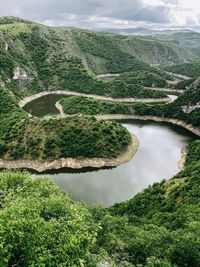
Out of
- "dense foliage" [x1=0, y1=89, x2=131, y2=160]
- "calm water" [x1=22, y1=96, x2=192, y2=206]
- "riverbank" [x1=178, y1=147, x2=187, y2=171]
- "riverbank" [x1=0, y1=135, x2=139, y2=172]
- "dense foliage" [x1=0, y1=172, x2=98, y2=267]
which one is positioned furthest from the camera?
"dense foliage" [x1=0, y1=89, x2=131, y2=160]

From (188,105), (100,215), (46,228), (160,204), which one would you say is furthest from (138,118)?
(46,228)

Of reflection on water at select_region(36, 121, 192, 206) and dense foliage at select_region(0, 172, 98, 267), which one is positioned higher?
dense foliage at select_region(0, 172, 98, 267)

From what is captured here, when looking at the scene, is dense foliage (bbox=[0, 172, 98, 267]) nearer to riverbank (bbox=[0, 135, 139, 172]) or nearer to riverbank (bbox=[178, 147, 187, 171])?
riverbank (bbox=[0, 135, 139, 172])

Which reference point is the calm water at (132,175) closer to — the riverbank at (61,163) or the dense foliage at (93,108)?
the riverbank at (61,163)

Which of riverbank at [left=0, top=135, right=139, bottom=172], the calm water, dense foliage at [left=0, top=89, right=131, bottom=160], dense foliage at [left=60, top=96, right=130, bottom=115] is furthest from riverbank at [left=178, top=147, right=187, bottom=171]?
dense foliage at [left=60, top=96, right=130, bottom=115]

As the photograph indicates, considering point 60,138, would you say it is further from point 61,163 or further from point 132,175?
point 132,175

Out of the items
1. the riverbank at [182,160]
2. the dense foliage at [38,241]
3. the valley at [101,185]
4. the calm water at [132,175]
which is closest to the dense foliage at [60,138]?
the valley at [101,185]

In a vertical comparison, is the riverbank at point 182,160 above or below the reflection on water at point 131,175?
above

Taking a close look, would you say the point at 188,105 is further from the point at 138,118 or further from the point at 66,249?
the point at 66,249
